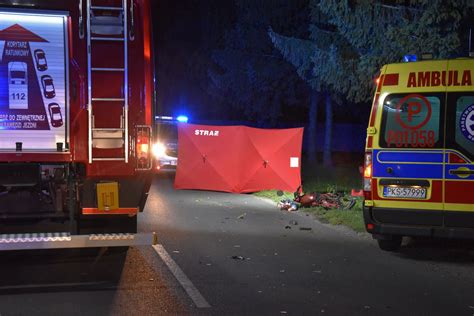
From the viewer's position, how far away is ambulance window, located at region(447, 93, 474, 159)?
25.1 ft

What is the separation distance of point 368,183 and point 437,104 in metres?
1.39

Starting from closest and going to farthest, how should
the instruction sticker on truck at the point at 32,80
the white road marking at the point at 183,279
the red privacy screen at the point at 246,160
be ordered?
1. the white road marking at the point at 183,279
2. the instruction sticker on truck at the point at 32,80
3. the red privacy screen at the point at 246,160

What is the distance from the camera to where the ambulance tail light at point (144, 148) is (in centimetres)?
653

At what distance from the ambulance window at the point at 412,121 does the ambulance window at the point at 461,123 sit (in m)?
0.14

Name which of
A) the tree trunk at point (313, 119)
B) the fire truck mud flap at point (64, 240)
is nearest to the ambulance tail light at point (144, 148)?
the fire truck mud flap at point (64, 240)

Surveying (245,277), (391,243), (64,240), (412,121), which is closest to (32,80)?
(64,240)

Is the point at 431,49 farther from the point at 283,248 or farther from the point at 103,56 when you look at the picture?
the point at 103,56

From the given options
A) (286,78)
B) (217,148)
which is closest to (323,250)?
(217,148)

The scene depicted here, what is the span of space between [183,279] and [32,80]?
9.22 feet

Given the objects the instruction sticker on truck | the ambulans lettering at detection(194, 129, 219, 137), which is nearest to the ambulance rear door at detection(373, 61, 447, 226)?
the instruction sticker on truck

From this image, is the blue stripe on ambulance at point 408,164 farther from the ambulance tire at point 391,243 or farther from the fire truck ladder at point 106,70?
the fire truck ladder at point 106,70

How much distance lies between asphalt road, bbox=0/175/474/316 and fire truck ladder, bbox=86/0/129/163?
152cm

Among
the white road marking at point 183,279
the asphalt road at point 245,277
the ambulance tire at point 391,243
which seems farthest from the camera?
the ambulance tire at point 391,243

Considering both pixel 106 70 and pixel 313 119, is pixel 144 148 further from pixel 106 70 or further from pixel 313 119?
pixel 313 119
